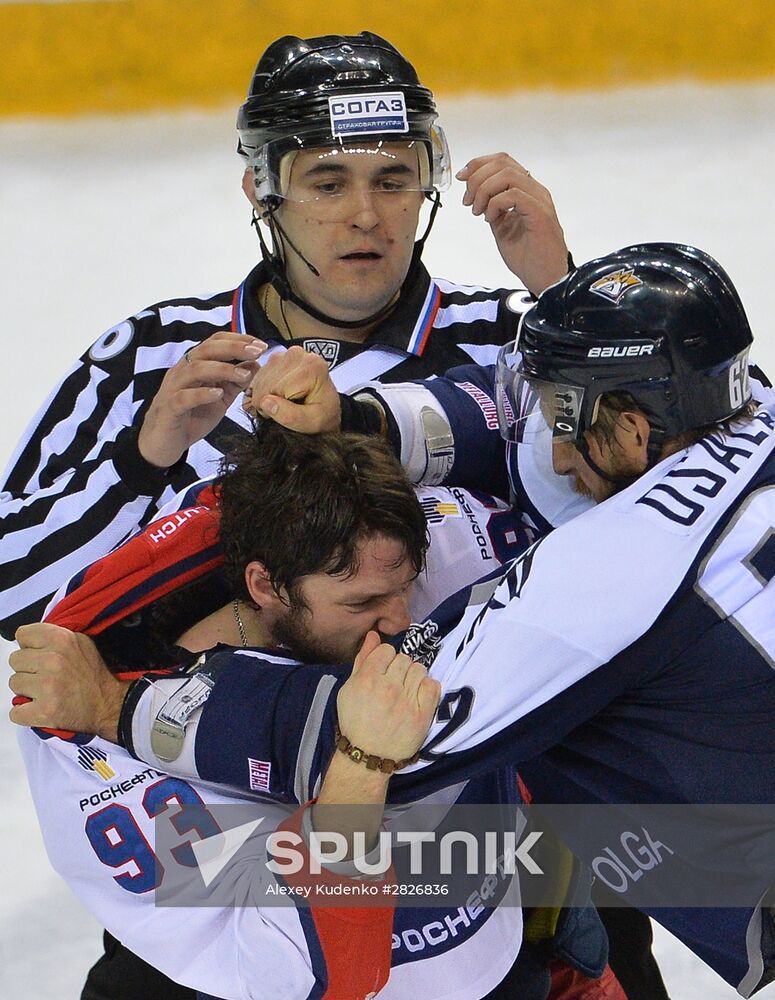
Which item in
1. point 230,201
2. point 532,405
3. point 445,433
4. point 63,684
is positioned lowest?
point 230,201

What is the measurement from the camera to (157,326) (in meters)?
2.35

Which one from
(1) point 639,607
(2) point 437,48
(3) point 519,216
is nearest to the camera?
(1) point 639,607

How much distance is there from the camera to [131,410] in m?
2.26

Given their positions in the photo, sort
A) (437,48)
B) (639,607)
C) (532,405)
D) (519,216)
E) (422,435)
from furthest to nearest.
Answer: (437,48) < (519,216) < (422,435) < (532,405) < (639,607)

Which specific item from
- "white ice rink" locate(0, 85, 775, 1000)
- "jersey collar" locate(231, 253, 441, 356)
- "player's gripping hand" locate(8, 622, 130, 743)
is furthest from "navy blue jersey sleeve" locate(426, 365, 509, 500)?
"white ice rink" locate(0, 85, 775, 1000)

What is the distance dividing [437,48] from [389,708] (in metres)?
4.22

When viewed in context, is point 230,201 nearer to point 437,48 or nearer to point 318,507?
point 437,48

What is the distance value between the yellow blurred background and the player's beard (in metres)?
3.83

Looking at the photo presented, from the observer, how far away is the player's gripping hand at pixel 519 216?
2240 mm

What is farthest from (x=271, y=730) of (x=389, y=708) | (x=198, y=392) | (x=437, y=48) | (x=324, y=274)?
(x=437, y=48)

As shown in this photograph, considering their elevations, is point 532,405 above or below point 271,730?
above

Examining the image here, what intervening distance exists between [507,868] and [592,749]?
0.81ft

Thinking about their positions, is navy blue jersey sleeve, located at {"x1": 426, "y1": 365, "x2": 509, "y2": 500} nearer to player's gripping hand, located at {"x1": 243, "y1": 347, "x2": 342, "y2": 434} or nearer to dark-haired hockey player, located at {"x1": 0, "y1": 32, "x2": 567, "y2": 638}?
player's gripping hand, located at {"x1": 243, "y1": 347, "x2": 342, "y2": 434}

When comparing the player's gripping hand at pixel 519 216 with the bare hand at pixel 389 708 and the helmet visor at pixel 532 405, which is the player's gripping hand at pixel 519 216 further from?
the bare hand at pixel 389 708
